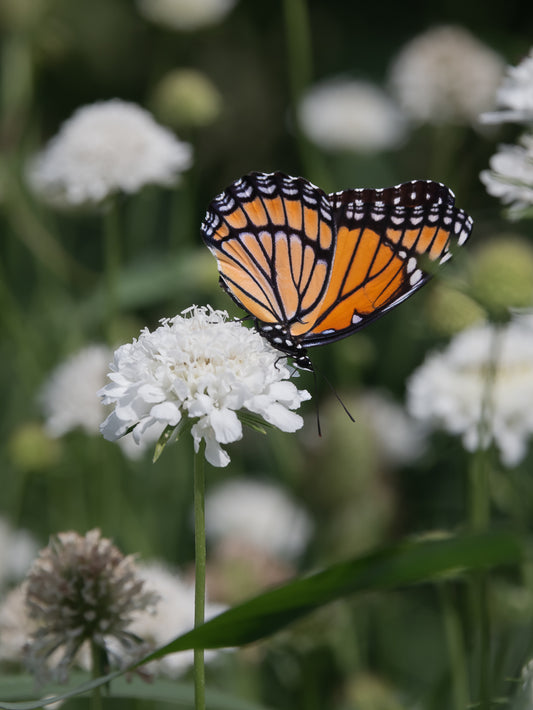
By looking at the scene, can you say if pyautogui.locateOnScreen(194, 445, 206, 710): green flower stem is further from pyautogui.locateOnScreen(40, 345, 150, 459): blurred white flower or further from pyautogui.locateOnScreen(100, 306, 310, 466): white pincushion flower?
pyautogui.locateOnScreen(40, 345, 150, 459): blurred white flower

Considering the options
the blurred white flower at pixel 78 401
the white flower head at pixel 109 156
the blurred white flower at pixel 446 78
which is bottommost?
the blurred white flower at pixel 78 401

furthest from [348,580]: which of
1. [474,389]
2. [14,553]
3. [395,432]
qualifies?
[395,432]

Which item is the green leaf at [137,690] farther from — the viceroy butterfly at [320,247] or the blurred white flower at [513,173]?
the blurred white flower at [513,173]

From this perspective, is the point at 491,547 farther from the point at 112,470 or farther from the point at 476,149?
the point at 476,149

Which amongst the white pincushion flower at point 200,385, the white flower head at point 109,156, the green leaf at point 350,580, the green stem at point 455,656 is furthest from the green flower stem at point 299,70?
the green leaf at point 350,580

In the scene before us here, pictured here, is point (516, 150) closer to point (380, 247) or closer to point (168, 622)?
point (380, 247)

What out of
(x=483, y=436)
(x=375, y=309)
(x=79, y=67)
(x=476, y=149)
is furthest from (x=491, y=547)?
(x=79, y=67)
